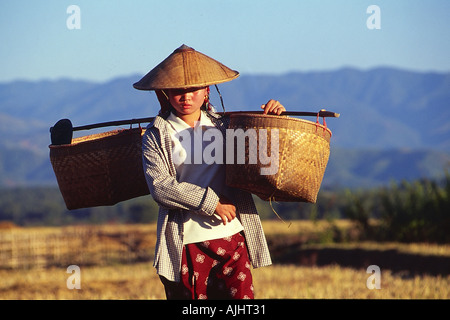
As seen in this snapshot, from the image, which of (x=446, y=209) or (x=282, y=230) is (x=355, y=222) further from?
(x=282, y=230)

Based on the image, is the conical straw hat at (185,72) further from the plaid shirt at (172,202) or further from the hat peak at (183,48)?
the plaid shirt at (172,202)

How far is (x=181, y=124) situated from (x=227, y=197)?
51cm

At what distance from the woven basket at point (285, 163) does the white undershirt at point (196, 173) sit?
→ 0.13m

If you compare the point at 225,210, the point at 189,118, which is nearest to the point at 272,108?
the point at 189,118

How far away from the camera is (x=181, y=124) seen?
4.32 meters

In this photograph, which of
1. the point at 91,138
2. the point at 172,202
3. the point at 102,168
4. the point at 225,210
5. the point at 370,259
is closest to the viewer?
the point at 172,202

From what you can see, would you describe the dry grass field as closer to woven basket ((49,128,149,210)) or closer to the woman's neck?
woven basket ((49,128,149,210))

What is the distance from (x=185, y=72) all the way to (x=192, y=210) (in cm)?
79

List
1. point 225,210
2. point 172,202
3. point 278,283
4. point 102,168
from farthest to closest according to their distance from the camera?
point 278,283 → point 102,168 → point 225,210 → point 172,202

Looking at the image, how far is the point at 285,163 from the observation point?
4133 mm

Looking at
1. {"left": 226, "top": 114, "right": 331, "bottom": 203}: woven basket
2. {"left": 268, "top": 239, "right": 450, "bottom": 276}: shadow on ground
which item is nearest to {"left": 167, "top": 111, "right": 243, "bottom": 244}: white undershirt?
{"left": 226, "top": 114, "right": 331, "bottom": 203}: woven basket

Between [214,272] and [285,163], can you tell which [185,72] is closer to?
[285,163]

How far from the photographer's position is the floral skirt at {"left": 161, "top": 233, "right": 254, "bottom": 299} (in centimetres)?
428
